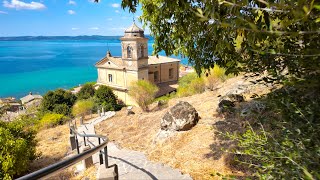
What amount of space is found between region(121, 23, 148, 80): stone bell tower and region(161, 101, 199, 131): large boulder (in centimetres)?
2476

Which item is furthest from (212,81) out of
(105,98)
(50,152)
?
(105,98)

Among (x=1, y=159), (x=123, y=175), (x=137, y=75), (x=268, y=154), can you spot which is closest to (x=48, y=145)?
(x=1, y=159)

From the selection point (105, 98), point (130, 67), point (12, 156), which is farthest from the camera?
point (130, 67)

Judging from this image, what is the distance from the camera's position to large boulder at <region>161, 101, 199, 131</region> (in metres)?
7.40

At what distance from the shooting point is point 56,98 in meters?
28.2

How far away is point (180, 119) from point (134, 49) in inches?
1002

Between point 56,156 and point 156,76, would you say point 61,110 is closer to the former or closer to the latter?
point 156,76

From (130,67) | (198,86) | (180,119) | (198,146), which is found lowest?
(198,86)

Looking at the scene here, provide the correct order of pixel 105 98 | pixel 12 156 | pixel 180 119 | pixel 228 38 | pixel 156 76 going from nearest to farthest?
pixel 228 38, pixel 12 156, pixel 180 119, pixel 105 98, pixel 156 76

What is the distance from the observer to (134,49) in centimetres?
3178

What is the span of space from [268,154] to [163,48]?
8.82 feet

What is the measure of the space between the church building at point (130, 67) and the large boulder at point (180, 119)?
75.4 feet

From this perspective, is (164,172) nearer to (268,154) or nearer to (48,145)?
(268,154)

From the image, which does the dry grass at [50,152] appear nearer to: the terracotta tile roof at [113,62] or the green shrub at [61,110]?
the green shrub at [61,110]
